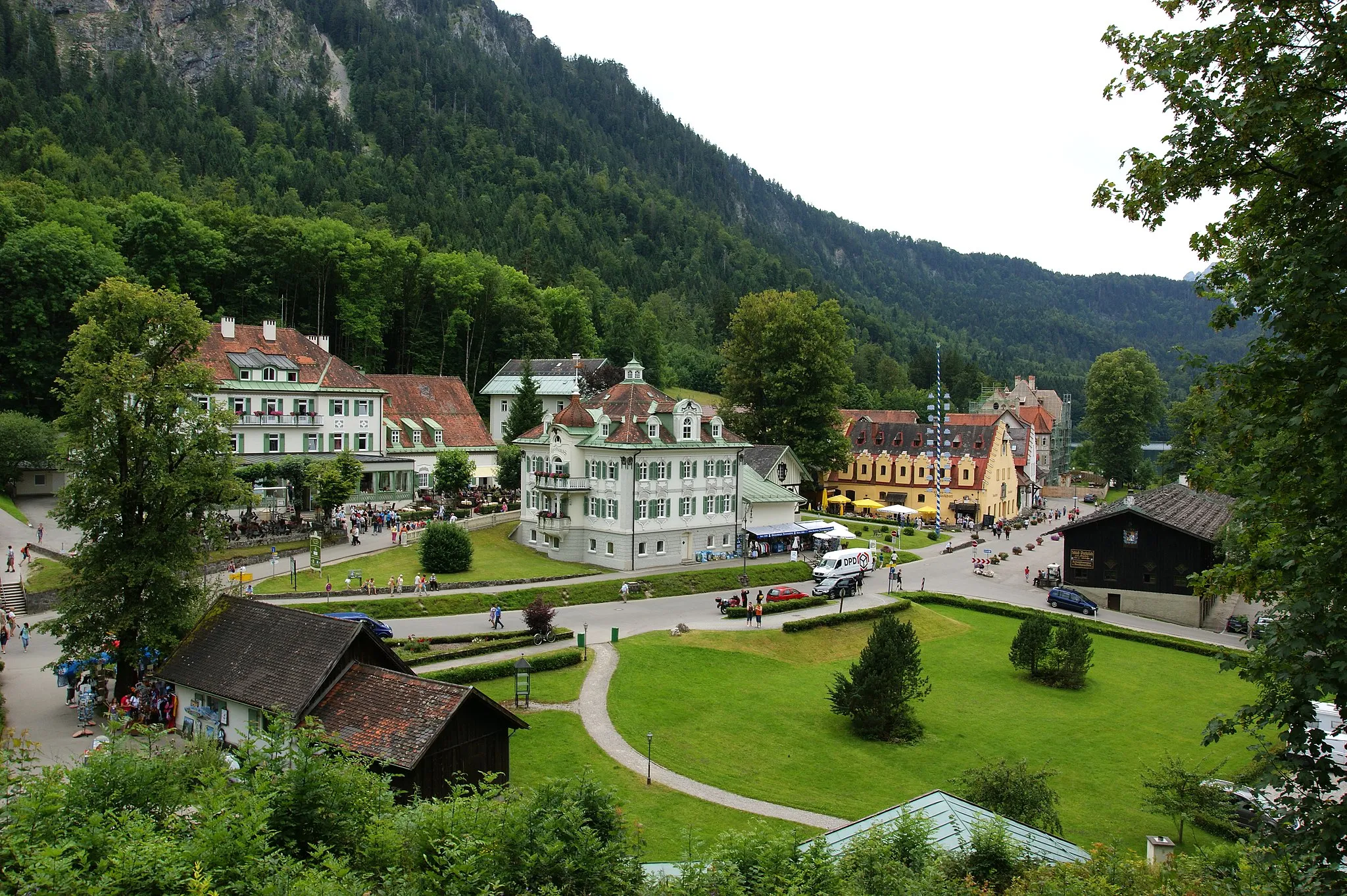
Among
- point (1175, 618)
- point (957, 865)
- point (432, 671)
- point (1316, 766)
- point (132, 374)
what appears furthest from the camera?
point (1175, 618)

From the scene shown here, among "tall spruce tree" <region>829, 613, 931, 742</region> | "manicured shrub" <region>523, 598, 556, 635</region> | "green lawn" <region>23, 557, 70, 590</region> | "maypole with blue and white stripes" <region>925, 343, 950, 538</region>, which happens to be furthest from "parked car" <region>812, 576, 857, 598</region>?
"green lawn" <region>23, 557, 70, 590</region>

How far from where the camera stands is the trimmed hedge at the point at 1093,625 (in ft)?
150

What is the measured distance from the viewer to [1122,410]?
110 metres

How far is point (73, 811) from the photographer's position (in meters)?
14.3

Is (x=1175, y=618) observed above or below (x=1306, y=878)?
below

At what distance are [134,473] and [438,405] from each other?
156 ft

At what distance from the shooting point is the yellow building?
83875mm

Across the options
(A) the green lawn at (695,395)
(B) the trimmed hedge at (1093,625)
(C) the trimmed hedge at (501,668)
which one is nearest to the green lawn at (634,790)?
(C) the trimmed hedge at (501,668)

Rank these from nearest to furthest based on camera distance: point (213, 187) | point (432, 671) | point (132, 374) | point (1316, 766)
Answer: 1. point (1316, 766)
2. point (132, 374)
3. point (432, 671)
4. point (213, 187)

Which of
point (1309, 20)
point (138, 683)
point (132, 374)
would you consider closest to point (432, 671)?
point (138, 683)

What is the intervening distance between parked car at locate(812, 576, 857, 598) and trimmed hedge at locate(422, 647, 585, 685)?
18.4 metres

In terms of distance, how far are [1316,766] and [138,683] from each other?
30.6 meters

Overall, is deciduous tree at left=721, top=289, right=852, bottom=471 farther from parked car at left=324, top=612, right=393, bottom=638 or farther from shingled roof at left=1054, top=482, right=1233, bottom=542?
parked car at left=324, top=612, right=393, bottom=638

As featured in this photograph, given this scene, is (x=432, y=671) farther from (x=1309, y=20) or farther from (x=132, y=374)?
(x=1309, y=20)
